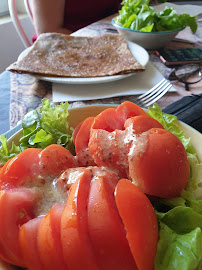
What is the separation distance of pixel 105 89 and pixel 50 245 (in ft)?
2.70

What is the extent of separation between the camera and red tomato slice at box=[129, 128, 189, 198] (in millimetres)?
516

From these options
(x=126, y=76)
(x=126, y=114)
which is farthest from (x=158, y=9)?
(x=126, y=114)

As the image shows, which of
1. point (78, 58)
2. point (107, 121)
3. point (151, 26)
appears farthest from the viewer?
point (151, 26)

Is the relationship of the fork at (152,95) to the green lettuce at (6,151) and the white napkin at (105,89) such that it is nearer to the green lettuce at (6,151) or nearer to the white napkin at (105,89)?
the white napkin at (105,89)

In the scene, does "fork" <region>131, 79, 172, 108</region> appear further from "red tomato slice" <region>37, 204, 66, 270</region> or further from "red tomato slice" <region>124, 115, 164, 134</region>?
"red tomato slice" <region>37, 204, 66, 270</region>

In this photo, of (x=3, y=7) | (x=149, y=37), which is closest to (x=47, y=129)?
(x=149, y=37)

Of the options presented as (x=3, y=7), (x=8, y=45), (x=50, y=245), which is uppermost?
(x=3, y=7)

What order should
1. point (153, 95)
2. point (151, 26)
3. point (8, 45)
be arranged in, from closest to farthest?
point (153, 95), point (151, 26), point (8, 45)

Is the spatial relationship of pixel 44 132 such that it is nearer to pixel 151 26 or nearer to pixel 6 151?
pixel 6 151

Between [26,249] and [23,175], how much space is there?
163 millimetres

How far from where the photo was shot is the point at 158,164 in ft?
1.69

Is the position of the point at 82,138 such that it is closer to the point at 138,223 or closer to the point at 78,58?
the point at 138,223

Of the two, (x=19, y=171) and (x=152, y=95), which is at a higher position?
(x=19, y=171)

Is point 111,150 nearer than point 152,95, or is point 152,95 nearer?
point 111,150
